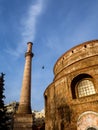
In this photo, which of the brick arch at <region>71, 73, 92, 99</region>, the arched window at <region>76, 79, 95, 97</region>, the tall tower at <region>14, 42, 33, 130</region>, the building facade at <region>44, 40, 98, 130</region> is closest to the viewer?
the building facade at <region>44, 40, 98, 130</region>

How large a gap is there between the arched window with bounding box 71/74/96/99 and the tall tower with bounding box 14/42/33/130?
269 inches

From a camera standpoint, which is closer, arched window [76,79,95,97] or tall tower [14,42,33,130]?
arched window [76,79,95,97]

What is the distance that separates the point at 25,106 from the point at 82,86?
304 inches

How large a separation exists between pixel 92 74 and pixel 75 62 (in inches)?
125

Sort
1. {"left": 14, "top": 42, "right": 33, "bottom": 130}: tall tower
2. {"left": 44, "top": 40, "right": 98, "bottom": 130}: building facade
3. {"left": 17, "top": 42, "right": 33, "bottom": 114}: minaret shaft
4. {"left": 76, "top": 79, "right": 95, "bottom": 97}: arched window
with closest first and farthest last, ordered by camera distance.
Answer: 1. {"left": 44, "top": 40, "right": 98, "bottom": 130}: building facade
2. {"left": 76, "top": 79, "right": 95, "bottom": 97}: arched window
3. {"left": 14, "top": 42, "right": 33, "bottom": 130}: tall tower
4. {"left": 17, "top": 42, "right": 33, "bottom": 114}: minaret shaft

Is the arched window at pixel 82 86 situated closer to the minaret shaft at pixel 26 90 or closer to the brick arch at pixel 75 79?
the brick arch at pixel 75 79

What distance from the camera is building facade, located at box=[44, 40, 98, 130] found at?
33.8 feet

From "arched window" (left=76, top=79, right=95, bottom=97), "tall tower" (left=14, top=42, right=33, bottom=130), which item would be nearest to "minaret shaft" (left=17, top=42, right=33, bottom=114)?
"tall tower" (left=14, top=42, right=33, bottom=130)

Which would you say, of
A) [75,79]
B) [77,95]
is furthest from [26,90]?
[77,95]

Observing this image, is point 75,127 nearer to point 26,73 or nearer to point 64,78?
point 64,78

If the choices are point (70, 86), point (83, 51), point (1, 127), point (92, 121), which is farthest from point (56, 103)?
point (1, 127)

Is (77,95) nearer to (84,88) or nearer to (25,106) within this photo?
(84,88)

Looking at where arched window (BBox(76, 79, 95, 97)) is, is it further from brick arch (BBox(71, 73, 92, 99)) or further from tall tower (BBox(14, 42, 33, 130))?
tall tower (BBox(14, 42, 33, 130))

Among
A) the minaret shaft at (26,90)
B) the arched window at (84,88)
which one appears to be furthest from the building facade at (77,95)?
the minaret shaft at (26,90)
